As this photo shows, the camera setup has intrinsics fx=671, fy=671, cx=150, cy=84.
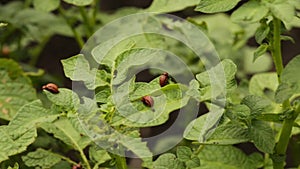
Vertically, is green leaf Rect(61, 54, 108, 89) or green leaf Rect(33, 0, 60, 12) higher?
green leaf Rect(61, 54, 108, 89)

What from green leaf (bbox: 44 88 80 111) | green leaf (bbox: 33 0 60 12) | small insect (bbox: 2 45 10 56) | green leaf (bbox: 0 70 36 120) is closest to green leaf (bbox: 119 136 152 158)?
green leaf (bbox: 44 88 80 111)

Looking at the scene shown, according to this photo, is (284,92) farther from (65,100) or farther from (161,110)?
(65,100)

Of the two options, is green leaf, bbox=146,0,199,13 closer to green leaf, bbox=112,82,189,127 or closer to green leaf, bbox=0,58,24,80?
green leaf, bbox=0,58,24,80

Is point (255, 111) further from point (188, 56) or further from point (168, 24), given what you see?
point (188, 56)

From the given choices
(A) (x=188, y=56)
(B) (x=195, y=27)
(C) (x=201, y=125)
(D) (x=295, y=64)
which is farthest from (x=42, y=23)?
(D) (x=295, y=64)

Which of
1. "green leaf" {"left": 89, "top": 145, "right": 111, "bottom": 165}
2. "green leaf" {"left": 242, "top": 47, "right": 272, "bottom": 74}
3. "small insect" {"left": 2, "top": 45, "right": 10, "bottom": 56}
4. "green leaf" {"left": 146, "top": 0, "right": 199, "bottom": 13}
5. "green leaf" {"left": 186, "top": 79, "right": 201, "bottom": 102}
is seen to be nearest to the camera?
"green leaf" {"left": 186, "top": 79, "right": 201, "bottom": 102}
